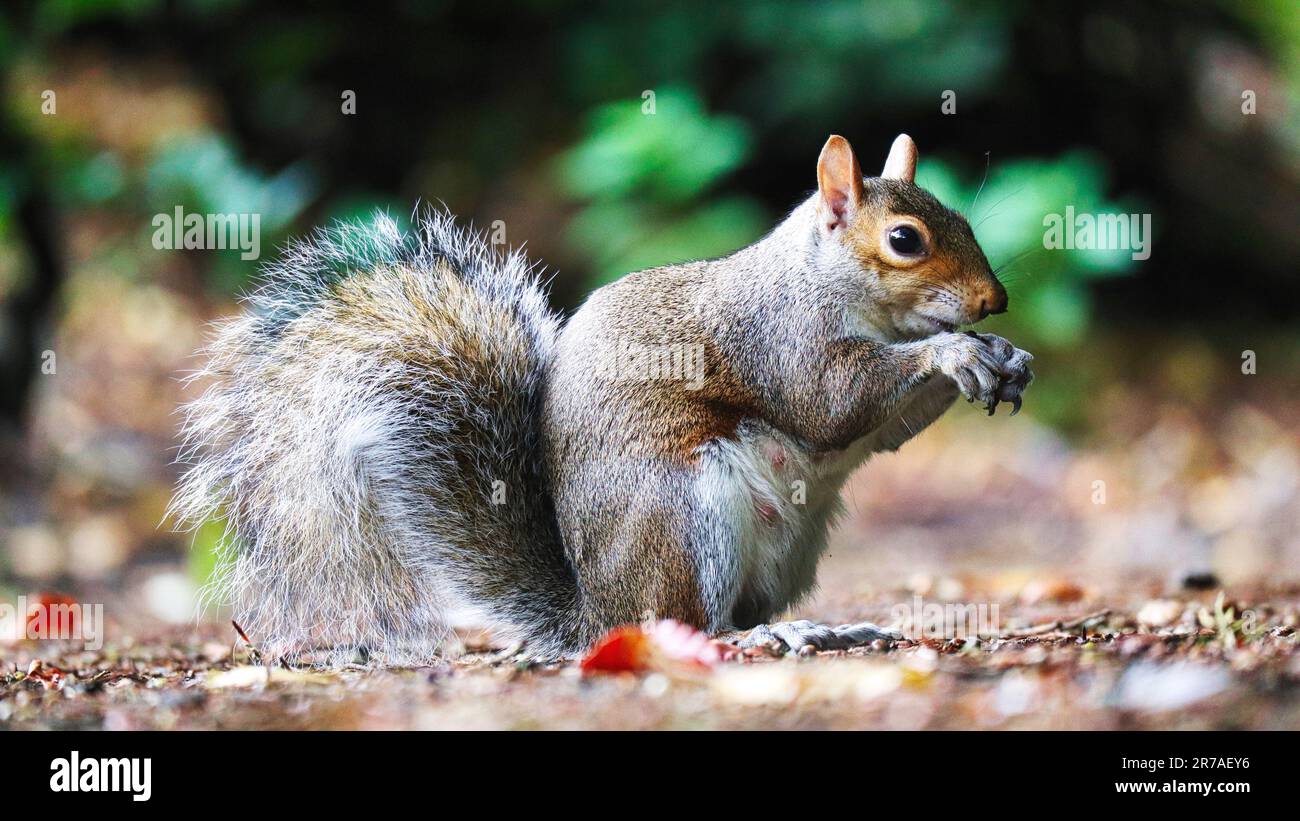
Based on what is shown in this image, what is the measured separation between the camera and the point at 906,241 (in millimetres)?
2938

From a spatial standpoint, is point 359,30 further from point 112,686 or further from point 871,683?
point 871,683

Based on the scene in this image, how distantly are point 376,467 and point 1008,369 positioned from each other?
138 cm

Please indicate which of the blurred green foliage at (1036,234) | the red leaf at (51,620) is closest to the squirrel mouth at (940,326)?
the blurred green foliage at (1036,234)

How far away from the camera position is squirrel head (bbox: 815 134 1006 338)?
2.91 m

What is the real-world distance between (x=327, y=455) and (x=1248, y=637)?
→ 194 centimetres

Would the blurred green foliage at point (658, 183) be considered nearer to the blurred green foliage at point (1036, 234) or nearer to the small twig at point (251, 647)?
the blurred green foliage at point (1036, 234)

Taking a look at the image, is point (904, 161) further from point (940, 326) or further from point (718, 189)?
point (718, 189)

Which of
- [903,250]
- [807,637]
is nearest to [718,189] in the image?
[903,250]

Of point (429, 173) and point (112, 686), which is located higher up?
point (429, 173)

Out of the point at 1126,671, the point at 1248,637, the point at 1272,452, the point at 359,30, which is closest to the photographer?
the point at 1126,671

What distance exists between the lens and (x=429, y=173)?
7.34m

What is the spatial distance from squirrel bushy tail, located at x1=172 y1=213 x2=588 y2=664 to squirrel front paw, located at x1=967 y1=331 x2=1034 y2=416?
40.5 inches

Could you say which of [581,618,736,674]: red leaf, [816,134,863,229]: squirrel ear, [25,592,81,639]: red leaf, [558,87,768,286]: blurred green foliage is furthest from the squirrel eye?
[25,592,81,639]: red leaf

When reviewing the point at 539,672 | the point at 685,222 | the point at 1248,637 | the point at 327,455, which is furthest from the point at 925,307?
the point at 685,222
